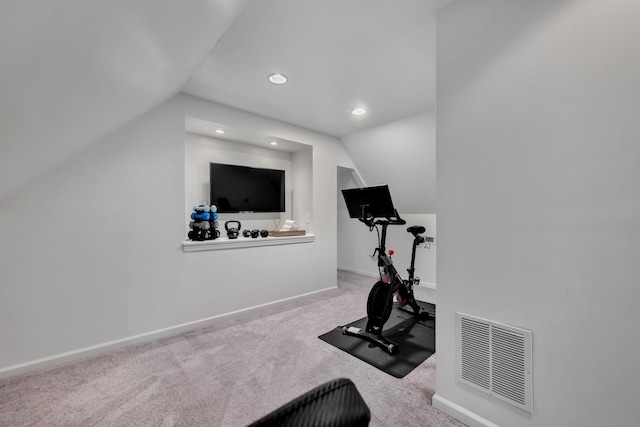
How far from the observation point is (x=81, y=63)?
113cm

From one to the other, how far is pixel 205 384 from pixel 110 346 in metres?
1.14

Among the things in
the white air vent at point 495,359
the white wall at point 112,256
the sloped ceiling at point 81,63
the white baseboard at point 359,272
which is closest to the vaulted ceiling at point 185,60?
the sloped ceiling at point 81,63

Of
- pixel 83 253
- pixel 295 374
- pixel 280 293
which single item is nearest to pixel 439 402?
pixel 295 374

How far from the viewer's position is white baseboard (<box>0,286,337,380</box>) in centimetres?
209

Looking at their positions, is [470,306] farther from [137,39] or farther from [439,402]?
[137,39]

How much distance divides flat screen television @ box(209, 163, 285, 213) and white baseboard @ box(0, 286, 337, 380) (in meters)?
1.35

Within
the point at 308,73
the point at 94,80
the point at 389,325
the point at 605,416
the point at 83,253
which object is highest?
the point at 308,73

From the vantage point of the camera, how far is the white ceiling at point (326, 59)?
5.65ft

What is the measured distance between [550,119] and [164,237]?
3139 millimetres

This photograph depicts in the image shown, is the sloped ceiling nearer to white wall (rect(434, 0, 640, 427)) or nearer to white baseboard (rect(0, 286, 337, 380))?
white baseboard (rect(0, 286, 337, 380))

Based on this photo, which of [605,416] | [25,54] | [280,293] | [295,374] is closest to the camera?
[25,54]

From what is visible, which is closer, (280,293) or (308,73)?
(308,73)

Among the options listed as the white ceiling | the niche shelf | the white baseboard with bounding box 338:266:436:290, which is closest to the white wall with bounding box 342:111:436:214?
the white ceiling

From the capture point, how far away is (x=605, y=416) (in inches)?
46.6
